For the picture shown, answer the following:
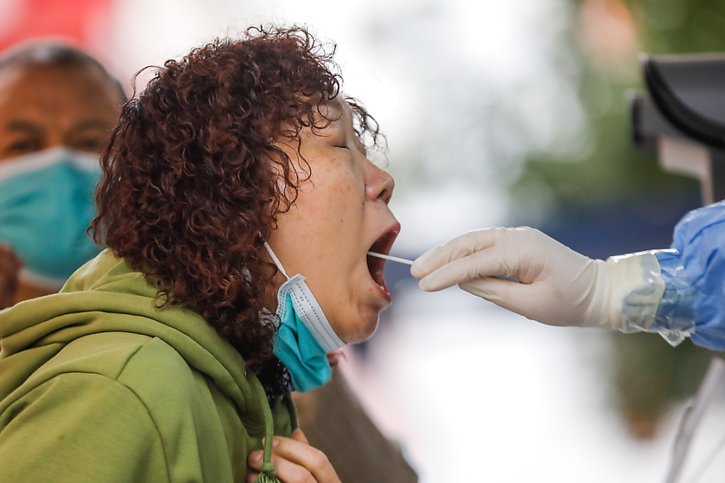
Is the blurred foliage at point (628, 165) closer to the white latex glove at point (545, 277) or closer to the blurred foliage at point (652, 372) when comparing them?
the blurred foliage at point (652, 372)

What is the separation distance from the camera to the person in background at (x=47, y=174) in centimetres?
233

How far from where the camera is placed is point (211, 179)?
1.24 m

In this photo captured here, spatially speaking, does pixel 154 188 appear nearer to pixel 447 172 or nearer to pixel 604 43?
pixel 447 172

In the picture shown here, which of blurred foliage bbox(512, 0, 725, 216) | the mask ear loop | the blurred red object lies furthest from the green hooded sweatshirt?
blurred foliage bbox(512, 0, 725, 216)

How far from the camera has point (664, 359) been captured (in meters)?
6.26

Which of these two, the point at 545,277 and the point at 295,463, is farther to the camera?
the point at 545,277

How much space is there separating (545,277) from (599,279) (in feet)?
0.30

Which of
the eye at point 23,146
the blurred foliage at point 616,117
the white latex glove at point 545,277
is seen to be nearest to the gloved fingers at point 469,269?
the white latex glove at point 545,277

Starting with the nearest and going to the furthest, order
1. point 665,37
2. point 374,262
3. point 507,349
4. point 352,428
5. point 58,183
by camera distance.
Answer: point 374,262
point 352,428
point 58,183
point 507,349
point 665,37

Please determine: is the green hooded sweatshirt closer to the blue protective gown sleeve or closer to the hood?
the hood

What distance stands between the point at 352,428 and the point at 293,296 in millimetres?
542

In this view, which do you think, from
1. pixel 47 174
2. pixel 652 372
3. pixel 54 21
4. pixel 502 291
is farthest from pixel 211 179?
pixel 652 372

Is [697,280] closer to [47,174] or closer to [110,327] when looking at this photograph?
[110,327]

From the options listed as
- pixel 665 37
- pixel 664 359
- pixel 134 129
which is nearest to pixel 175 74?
pixel 134 129
